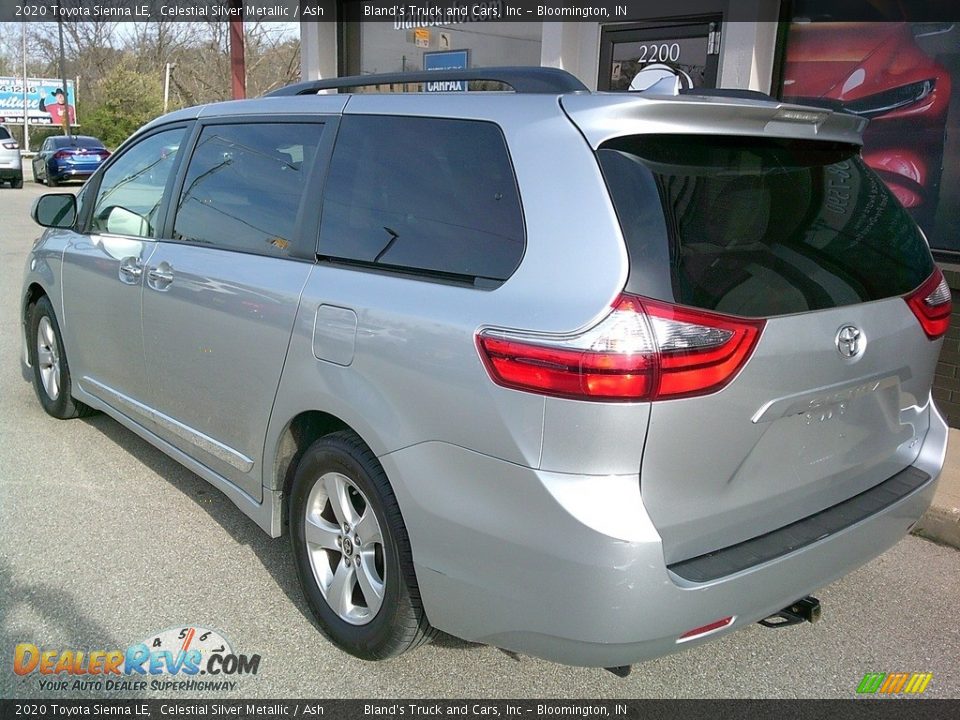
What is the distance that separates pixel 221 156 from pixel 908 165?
182 inches

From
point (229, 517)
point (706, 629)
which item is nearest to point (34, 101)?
point (229, 517)

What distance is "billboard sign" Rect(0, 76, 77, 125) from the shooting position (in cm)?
4794

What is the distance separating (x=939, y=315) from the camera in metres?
2.82

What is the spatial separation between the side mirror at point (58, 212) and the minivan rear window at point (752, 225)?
3.58 meters

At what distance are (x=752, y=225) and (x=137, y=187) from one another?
3.12 meters

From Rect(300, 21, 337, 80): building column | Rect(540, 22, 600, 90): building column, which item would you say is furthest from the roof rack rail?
Rect(300, 21, 337, 80): building column

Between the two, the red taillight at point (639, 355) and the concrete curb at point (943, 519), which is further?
the concrete curb at point (943, 519)

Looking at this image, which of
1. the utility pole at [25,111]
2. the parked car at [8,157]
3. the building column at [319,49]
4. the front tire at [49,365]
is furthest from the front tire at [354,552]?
the utility pole at [25,111]

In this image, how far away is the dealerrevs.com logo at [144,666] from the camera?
276 centimetres

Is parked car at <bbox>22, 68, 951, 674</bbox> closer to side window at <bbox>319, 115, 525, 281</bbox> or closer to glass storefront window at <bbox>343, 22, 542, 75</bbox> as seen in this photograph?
side window at <bbox>319, 115, 525, 281</bbox>

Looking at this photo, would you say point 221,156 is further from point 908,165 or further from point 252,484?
point 908,165

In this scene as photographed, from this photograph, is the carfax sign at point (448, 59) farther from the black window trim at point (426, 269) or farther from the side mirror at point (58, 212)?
the black window trim at point (426, 269)

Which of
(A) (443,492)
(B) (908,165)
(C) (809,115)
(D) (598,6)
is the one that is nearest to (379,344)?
(A) (443,492)

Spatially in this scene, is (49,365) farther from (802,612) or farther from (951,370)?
(951,370)
